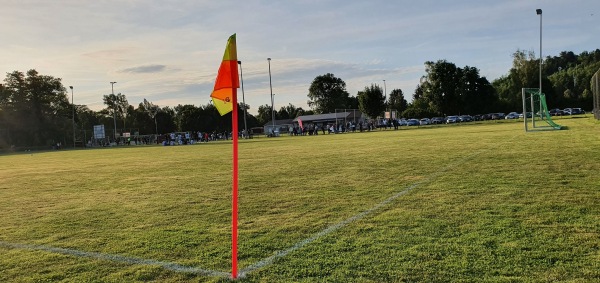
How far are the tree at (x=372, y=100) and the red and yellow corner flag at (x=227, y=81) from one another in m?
76.6

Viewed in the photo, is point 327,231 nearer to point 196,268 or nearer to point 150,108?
point 196,268

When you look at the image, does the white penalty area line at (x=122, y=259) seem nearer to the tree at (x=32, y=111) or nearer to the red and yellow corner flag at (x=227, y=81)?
the red and yellow corner flag at (x=227, y=81)

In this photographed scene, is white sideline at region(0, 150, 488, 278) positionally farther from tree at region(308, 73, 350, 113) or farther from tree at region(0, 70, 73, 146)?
tree at region(308, 73, 350, 113)

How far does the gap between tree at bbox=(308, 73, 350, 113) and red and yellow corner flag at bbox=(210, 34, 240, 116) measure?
13383cm

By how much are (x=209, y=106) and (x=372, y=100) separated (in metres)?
→ 54.0

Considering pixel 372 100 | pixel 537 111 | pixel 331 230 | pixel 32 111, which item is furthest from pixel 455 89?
pixel 331 230

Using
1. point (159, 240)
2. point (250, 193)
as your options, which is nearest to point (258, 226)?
point (159, 240)

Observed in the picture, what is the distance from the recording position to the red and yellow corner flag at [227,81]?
3980 millimetres

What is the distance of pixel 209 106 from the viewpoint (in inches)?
4601

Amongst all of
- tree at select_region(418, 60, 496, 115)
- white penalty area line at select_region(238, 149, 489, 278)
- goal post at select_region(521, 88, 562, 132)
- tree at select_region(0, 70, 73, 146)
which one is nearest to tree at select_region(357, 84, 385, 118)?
tree at select_region(418, 60, 496, 115)

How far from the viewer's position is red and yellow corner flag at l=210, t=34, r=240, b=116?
398cm

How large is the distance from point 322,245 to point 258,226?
4.69 feet

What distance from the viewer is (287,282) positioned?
12.6ft

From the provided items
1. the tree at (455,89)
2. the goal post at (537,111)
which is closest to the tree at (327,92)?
the tree at (455,89)
